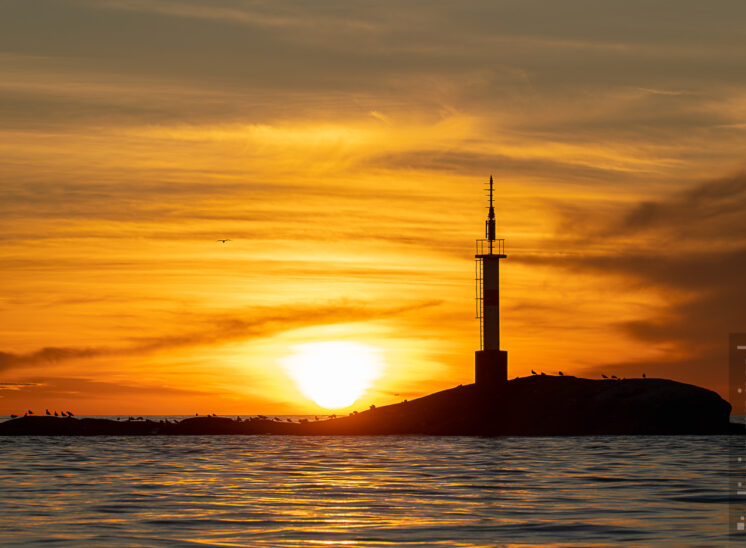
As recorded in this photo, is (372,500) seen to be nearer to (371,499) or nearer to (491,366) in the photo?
(371,499)

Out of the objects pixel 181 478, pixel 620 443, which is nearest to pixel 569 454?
pixel 620 443

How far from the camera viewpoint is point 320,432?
10869 centimetres

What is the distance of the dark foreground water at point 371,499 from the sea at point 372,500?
0.07m

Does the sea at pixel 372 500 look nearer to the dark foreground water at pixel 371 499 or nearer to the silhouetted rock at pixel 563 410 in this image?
the dark foreground water at pixel 371 499

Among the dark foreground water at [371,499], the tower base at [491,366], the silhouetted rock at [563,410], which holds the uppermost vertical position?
the tower base at [491,366]

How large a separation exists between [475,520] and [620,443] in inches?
1923

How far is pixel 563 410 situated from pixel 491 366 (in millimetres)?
8795

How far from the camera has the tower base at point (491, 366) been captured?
9488 cm

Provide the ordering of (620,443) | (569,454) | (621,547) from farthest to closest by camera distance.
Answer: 1. (620,443)
2. (569,454)
3. (621,547)

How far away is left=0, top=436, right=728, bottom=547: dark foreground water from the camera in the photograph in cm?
2755

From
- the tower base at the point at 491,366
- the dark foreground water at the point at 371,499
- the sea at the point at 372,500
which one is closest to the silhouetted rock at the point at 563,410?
the tower base at the point at 491,366

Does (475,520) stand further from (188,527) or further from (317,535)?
(188,527)

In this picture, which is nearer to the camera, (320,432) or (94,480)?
(94,480)

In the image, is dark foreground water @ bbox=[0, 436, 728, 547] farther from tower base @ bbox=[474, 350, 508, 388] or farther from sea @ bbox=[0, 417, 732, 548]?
tower base @ bbox=[474, 350, 508, 388]
